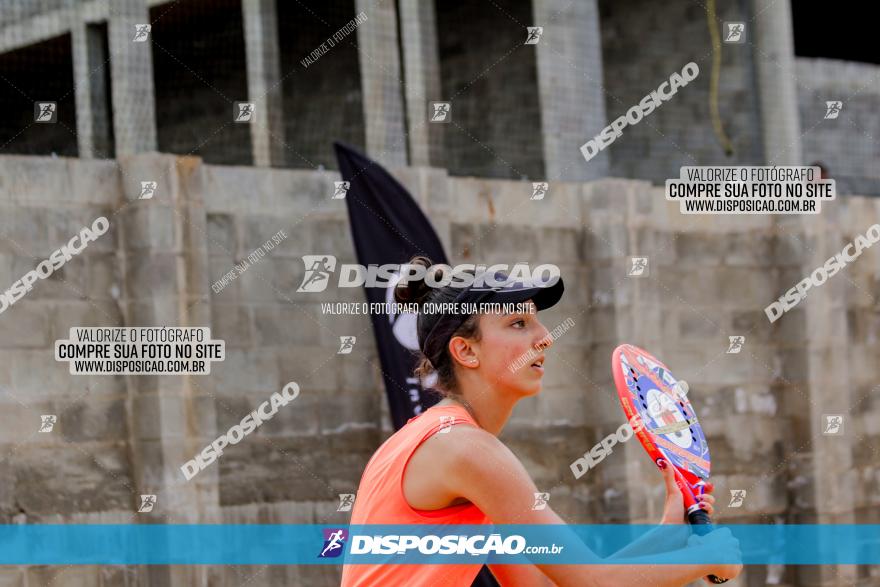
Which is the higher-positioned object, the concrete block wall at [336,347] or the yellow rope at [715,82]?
the yellow rope at [715,82]

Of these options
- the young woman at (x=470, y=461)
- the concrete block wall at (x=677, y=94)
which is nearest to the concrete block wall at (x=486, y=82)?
the concrete block wall at (x=677, y=94)

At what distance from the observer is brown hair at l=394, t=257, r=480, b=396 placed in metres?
3.44

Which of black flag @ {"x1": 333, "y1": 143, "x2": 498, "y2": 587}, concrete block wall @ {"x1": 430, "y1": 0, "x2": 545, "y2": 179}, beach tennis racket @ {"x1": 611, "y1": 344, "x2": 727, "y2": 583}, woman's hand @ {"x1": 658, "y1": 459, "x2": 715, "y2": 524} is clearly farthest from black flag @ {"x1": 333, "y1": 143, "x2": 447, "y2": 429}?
woman's hand @ {"x1": 658, "y1": 459, "x2": 715, "y2": 524}

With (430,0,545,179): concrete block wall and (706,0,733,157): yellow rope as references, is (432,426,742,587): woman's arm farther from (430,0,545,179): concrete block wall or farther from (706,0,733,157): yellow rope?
(706,0,733,157): yellow rope

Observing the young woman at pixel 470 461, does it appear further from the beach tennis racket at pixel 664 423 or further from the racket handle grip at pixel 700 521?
the beach tennis racket at pixel 664 423

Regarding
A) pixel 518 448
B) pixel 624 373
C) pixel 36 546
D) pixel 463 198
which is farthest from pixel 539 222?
pixel 624 373

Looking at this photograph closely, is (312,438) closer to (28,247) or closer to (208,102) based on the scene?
(28,247)

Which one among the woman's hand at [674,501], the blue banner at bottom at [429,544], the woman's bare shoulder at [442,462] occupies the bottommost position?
the blue banner at bottom at [429,544]

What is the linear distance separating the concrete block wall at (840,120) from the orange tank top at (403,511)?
10.0 m

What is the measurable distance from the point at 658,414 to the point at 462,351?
926 millimetres

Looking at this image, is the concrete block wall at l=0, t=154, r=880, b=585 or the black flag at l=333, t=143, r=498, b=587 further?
the black flag at l=333, t=143, r=498, b=587

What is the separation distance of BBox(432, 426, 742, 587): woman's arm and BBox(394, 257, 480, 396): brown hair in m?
0.29

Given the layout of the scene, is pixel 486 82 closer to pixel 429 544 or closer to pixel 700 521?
pixel 700 521

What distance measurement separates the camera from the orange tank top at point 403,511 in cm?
313
